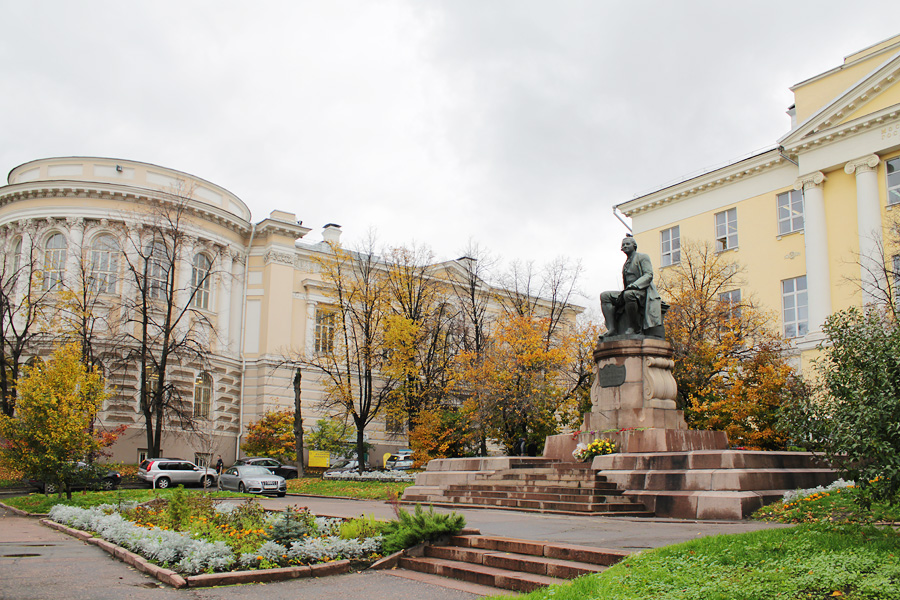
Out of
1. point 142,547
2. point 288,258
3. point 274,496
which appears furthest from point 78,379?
point 288,258

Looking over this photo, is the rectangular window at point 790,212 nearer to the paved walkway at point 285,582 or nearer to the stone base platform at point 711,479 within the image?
the stone base platform at point 711,479

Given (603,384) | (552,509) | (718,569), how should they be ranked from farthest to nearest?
(603,384) < (552,509) < (718,569)

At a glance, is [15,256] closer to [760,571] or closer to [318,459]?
[318,459]

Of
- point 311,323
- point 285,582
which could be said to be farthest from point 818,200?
point 285,582

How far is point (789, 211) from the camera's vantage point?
128ft

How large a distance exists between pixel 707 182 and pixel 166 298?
31098mm

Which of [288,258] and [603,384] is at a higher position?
[288,258]

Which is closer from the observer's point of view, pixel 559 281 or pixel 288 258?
pixel 559 281

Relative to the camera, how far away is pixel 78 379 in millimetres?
23453

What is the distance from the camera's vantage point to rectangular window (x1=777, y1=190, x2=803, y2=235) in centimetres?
3859

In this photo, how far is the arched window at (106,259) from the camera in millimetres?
42438

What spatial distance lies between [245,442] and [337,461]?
18.5ft

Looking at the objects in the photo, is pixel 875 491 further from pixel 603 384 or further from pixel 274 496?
pixel 274 496

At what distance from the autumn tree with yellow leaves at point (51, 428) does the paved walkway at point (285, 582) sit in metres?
7.04
